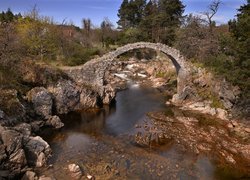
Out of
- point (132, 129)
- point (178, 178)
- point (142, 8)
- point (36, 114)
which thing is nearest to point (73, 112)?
point (36, 114)

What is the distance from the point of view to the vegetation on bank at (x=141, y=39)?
22109 millimetres

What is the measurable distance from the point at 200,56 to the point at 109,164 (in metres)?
21.7

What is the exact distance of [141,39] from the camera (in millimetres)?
48906

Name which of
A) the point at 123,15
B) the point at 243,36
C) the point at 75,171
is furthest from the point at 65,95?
the point at 123,15

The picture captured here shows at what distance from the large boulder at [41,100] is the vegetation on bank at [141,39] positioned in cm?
163

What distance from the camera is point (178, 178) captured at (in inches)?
612

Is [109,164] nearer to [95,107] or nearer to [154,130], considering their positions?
[154,130]

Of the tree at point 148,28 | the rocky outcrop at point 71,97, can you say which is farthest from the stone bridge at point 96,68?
the tree at point 148,28

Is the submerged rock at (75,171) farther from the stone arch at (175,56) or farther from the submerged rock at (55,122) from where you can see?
the stone arch at (175,56)

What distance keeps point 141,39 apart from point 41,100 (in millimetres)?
29338

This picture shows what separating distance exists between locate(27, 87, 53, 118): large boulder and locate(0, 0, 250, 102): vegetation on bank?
1.63m

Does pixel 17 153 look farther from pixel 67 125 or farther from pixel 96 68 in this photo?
pixel 96 68

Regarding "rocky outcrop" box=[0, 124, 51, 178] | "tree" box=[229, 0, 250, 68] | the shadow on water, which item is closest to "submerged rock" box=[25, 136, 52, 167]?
"rocky outcrop" box=[0, 124, 51, 178]

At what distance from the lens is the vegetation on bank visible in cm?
2211
